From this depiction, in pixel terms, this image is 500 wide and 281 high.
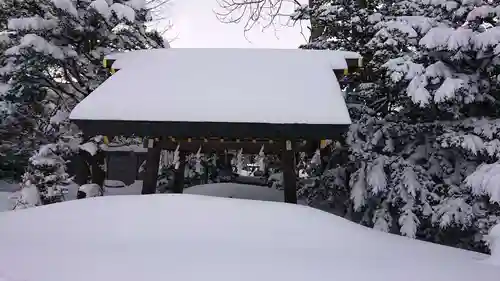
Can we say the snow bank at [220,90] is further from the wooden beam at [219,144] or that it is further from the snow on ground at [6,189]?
the snow on ground at [6,189]

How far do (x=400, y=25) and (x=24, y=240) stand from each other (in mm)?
6414

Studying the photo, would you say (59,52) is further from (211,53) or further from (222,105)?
(222,105)

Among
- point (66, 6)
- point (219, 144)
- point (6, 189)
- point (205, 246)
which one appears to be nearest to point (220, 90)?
point (219, 144)

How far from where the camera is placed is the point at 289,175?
20.0 ft

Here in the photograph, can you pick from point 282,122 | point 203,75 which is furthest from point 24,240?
point 203,75

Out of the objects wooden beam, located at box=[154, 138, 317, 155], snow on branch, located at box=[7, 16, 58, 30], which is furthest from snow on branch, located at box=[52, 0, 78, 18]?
wooden beam, located at box=[154, 138, 317, 155]

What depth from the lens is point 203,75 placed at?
698cm

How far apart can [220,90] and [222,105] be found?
558mm

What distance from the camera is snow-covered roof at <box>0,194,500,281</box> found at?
126 inches

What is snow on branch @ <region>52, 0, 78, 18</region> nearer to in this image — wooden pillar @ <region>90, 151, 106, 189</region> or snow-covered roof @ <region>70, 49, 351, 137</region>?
snow-covered roof @ <region>70, 49, 351, 137</region>

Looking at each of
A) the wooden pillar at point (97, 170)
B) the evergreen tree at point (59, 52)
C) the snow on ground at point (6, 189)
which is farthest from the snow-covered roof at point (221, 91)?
the snow on ground at point (6, 189)

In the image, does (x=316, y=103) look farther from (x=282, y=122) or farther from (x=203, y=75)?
(x=203, y=75)

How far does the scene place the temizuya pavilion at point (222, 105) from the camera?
5578 mm

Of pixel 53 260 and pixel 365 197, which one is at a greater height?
pixel 53 260
